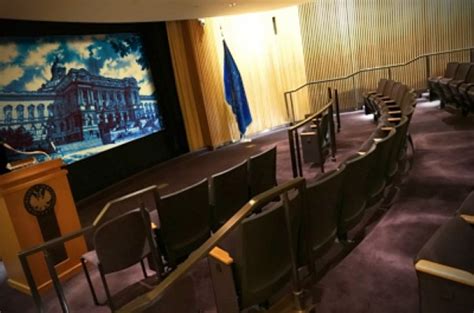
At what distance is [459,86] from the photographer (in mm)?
6340

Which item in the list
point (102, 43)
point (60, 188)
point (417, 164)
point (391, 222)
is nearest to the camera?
point (391, 222)

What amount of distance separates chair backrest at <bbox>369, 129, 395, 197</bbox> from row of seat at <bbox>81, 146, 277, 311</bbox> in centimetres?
118

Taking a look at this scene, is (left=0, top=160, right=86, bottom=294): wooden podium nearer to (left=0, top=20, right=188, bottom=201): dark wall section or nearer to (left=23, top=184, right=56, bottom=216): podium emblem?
(left=23, top=184, right=56, bottom=216): podium emblem

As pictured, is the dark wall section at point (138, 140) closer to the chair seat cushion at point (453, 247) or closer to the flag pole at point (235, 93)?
the flag pole at point (235, 93)

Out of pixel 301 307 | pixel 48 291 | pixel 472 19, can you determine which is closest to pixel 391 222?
pixel 301 307

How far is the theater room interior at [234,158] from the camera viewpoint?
194cm

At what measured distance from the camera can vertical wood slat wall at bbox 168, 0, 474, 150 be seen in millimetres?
8680

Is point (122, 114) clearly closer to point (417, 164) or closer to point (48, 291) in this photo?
point (48, 291)

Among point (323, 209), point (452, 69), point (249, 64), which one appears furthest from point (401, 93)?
point (323, 209)

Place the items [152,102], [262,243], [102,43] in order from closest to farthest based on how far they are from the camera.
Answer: [262,243], [102,43], [152,102]

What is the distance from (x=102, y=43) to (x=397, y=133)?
16.9 ft

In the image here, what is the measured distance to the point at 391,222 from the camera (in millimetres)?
2869

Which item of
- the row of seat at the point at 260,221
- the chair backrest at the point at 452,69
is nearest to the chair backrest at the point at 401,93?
the chair backrest at the point at 452,69

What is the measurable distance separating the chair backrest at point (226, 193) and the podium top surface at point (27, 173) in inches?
64.6
